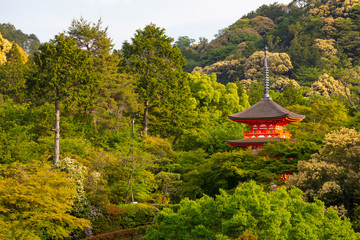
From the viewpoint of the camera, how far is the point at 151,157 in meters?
38.3

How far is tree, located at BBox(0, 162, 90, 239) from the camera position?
24828 millimetres

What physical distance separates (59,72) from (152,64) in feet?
41.3

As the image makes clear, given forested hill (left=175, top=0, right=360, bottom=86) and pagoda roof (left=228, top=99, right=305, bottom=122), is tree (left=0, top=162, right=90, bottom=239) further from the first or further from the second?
forested hill (left=175, top=0, right=360, bottom=86)

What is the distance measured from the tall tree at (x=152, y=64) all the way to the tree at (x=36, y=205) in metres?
19.6

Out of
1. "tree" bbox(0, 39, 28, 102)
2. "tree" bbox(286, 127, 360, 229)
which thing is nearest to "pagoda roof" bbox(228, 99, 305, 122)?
"tree" bbox(286, 127, 360, 229)

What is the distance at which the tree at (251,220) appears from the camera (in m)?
18.8

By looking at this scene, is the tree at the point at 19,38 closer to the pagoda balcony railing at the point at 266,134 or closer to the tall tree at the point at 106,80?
the tall tree at the point at 106,80

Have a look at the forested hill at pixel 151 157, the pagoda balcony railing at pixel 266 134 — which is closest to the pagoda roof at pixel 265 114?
the pagoda balcony railing at pixel 266 134

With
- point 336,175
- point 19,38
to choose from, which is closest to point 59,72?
point 336,175

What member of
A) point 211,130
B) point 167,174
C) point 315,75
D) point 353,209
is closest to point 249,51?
point 315,75

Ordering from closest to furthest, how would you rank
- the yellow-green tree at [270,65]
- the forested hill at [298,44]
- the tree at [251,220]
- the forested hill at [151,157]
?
the tree at [251,220]
the forested hill at [151,157]
the yellow-green tree at [270,65]
the forested hill at [298,44]

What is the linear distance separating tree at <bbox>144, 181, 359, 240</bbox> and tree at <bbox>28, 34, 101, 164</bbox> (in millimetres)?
18127

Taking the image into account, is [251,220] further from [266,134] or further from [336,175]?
[266,134]

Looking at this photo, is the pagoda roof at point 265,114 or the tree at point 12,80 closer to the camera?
the pagoda roof at point 265,114
